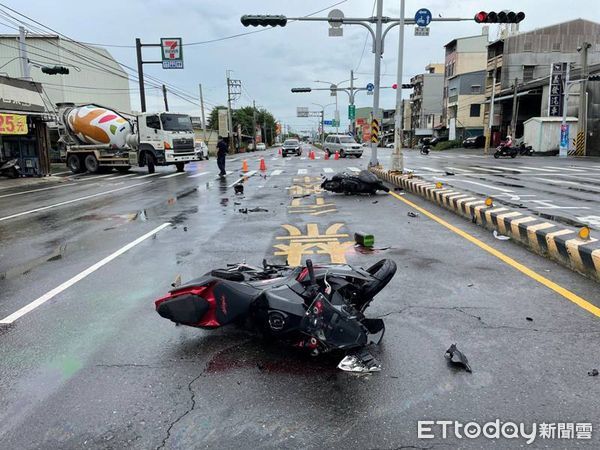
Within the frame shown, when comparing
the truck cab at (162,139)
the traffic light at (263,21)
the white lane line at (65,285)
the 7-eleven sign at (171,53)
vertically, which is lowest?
the white lane line at (65,285)

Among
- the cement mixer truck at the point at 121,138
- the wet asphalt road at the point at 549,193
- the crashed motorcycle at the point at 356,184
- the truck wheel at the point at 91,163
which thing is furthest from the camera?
the truck wheel at the point at 91,163

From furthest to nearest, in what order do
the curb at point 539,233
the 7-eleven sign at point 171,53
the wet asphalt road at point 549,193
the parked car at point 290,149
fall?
1. the parked car at point 290,149
2. the 7-eleven sign at point 171,53
3. the wet asphalt road at point 549,193
4. the curb at point 539,233

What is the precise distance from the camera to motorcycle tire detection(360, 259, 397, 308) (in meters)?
4.16

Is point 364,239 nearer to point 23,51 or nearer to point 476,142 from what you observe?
point 23,51

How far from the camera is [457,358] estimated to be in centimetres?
363

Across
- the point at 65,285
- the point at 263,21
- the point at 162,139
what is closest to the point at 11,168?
the point at 162,139

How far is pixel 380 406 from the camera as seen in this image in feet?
10.1

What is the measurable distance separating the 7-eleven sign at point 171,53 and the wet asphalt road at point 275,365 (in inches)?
1053

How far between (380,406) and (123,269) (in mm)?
4478

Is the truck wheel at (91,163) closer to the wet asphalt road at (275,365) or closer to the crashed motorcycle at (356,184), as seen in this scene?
the crashed motorcycle at (356,184)

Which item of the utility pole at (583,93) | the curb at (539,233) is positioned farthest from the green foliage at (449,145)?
the curb at (539,233)

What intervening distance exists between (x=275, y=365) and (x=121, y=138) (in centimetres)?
2622

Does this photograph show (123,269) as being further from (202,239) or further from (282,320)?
(282,320)

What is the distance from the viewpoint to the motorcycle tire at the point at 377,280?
13.6ft
